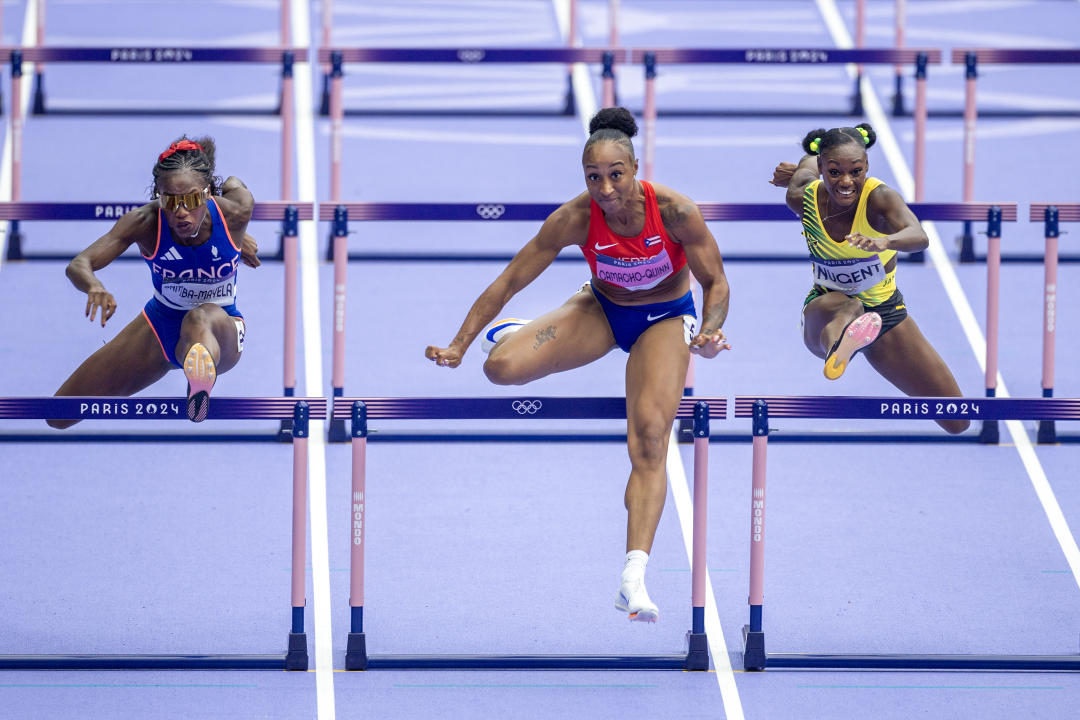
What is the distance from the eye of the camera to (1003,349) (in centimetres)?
913

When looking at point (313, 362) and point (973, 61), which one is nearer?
point (313, 362)

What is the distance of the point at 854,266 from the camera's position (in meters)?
7.07

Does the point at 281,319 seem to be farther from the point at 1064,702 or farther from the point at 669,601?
the point at 1064,702

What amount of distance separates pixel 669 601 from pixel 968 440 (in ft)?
7.24

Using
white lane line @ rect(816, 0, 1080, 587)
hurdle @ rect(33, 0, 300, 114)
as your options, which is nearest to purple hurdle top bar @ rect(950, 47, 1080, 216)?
white lane line @ rect(816, 0, 1080, 587)

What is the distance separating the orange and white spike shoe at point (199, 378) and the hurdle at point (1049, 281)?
13.1ft

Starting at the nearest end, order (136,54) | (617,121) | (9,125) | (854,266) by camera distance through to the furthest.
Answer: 1. (617,121)
2. (854,266)
3. (136,54)
4. (9,125)

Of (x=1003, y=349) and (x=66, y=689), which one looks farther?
(x=1003, y=349)

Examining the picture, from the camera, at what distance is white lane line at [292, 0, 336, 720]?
652cm

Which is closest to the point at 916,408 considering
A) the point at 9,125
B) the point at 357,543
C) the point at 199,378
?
the point at 357,543

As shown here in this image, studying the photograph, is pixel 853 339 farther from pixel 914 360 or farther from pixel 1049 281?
pixel 1049 281

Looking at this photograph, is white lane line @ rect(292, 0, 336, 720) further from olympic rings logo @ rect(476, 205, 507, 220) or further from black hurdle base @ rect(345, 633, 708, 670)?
olympic rings logo @ rect(476, 205, 507, 220)

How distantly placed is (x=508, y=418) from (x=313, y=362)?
9.64 feet

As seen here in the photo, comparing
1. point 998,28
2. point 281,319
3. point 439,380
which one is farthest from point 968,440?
point 998,28
